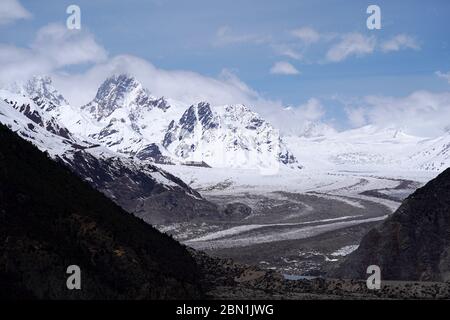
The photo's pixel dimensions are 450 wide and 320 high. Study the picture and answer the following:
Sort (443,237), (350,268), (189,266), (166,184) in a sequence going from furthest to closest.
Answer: (166,184) → (350,268) → (443,237) → (189,266)

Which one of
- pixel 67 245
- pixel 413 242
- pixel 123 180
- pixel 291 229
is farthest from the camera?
pixel 123 180

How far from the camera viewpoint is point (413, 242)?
210 feet

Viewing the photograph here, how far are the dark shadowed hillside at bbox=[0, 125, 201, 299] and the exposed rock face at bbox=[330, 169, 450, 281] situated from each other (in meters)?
25.9

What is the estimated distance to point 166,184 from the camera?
6988 inches

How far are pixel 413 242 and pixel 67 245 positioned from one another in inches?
1478

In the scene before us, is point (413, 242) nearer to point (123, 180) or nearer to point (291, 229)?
point (291, 229)

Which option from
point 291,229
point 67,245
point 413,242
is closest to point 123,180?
point 291,229

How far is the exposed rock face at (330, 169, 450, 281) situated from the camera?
6150cm

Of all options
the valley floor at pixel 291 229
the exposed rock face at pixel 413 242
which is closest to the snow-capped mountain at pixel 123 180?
the valley floor at pixel 291 229

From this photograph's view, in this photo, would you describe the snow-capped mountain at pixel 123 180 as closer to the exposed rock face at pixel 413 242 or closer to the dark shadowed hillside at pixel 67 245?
the exposed rock face at pixel 413 242

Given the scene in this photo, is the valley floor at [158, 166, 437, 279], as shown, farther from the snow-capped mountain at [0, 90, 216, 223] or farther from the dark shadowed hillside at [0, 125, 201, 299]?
the dark shadowed hillside at [0, 125, 201, 299]
